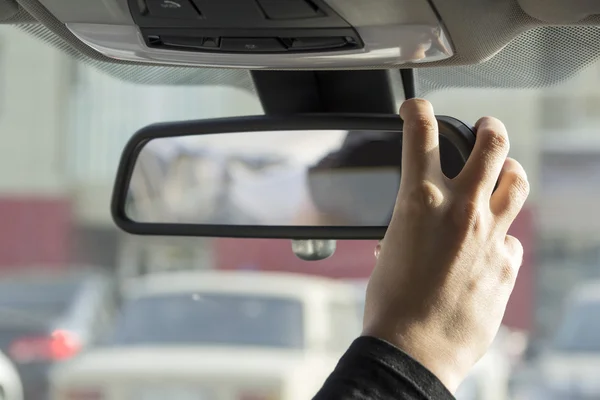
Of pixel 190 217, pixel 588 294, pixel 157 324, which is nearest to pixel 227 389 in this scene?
pixel 157 324

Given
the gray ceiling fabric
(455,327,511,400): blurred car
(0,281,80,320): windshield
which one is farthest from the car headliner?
(0,281,80,320): windshield

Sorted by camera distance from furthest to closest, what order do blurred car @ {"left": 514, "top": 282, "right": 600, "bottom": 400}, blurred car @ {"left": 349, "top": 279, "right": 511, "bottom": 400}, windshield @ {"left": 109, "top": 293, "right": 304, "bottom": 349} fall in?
1. windshield @ {"left": 109, "top": 293, "right": 304, "bottom": 349}
2. blurred car @ {"left": 514, "top": 282, "right": 600, "bottom": 400}
3. blurred car @ {"left": 349, "top": 279, "right": 511, "bottom": 400}

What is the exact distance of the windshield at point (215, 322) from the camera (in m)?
4.18

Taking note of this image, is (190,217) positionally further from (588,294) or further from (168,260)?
(168,260)

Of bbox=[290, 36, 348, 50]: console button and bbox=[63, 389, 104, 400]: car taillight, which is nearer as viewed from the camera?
bbox=[290, 36, 348, 50]: console button

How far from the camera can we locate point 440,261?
2.54 ft

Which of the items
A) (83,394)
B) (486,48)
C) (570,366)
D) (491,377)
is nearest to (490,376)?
(491,377)

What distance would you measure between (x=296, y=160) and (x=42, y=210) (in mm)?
6581

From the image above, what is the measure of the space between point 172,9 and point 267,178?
497 millimetres

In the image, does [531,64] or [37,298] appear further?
[37,298]

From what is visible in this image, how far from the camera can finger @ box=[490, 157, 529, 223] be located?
80 centimetres

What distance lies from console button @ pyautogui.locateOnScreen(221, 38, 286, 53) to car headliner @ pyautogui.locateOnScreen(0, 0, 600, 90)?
0.16 m

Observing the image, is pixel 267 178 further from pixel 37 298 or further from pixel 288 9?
pixel 37 298

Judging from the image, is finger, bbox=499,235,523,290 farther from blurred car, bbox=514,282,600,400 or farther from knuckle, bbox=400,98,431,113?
blurred car, bbox=514,282,600,400
